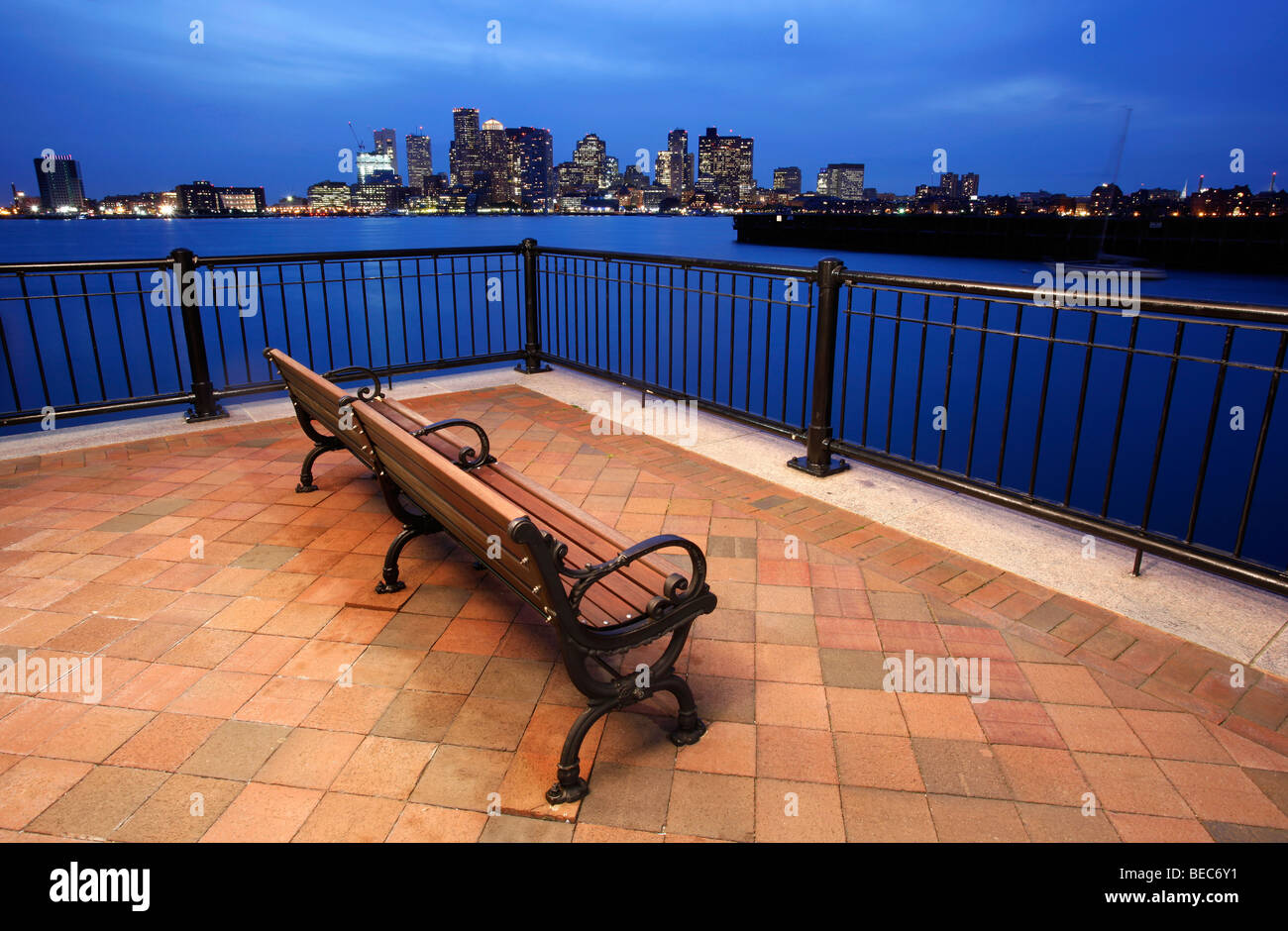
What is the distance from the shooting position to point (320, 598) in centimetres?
343

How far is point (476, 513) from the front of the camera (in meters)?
2.30

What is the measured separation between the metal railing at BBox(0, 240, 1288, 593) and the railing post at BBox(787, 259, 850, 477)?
0.06 ft

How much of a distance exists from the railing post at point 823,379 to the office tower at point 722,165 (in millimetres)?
74965

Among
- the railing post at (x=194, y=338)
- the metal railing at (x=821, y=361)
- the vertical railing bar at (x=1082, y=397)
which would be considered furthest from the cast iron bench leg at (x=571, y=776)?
the railing post at (x=194, y=338)

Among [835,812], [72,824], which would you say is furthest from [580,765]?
[72,824]

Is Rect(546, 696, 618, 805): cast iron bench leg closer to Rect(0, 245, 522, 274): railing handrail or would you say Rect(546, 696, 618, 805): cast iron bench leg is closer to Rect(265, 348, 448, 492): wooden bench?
Rect(265, 348, 448, 492): wooden bench

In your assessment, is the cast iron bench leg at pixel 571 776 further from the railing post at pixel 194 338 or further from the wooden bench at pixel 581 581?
the railing post at pixel 194 338

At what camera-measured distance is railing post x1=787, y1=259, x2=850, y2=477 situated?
4.67 m

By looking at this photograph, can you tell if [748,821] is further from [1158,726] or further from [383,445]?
[383,445]

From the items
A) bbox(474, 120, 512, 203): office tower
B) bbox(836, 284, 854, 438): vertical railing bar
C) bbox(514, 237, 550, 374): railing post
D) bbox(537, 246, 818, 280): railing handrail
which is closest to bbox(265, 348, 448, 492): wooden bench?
bbox(537, 246, 818, 280): railing handrail

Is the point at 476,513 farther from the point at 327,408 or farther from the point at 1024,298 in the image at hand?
the point at 1024,298

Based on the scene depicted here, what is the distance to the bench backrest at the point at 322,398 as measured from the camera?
11.8ft

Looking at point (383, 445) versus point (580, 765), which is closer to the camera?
point (580, 765)

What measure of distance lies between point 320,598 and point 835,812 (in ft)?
8.24
